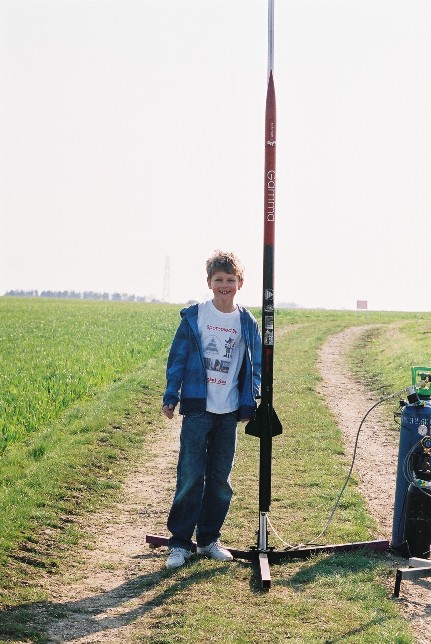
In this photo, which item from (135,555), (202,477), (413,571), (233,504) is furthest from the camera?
(233,504)

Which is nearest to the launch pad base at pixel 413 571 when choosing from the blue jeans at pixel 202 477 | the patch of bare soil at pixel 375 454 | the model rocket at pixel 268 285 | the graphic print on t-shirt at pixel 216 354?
the patch of bare soil at pixel 375 454

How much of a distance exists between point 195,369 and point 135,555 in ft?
5.37

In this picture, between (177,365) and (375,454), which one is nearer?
(177,365)

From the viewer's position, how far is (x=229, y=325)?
22.0ft

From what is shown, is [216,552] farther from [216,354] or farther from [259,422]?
[216,354]

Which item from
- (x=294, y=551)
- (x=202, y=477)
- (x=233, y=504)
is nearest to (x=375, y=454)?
(x=233, y=504)

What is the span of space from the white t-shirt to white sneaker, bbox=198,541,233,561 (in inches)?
40.4

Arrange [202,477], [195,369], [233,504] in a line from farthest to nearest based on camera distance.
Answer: [233,504]
[202,477]
[195,369]

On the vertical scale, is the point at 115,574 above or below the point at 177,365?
below

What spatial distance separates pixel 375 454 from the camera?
1136 centimetres

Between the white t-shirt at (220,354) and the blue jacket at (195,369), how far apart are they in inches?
2.0

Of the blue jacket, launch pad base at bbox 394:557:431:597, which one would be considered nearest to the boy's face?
the blue jacket

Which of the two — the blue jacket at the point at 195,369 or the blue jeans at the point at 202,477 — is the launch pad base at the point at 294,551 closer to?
the blue jeans at the point at 202,477

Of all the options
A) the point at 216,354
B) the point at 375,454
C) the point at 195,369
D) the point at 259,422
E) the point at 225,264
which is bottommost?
the point at 375,454
